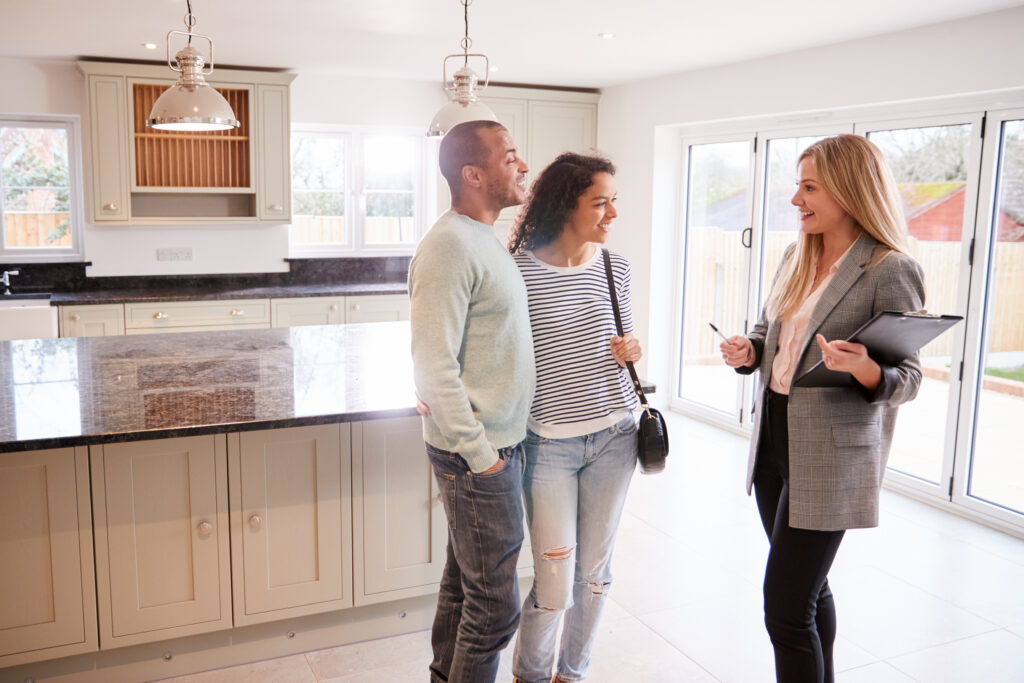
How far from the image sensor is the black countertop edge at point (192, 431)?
2020 millimetres

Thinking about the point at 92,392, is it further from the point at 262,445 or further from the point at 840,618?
the point at 840,618

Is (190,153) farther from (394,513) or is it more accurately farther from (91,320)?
(394,513)

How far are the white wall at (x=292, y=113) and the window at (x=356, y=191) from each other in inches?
6.5

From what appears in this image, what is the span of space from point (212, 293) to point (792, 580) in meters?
4.51

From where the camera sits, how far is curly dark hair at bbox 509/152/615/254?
198 cm

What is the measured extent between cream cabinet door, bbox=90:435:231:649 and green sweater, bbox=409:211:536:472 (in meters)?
0.90

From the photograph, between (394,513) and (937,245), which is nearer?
(394,513)

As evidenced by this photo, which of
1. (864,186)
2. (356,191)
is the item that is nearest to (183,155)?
(356,191)

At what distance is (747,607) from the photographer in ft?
10.2

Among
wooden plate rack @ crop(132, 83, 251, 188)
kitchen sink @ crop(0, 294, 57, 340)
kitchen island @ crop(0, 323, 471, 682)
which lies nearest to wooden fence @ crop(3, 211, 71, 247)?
wooden plate rack @ crop(132, 83, 251, 188)

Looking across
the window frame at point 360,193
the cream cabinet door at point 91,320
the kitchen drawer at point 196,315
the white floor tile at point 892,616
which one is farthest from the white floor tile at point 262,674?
the window frame at point 360,193

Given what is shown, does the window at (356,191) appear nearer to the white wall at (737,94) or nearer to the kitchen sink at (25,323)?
the white wall at (737,94)

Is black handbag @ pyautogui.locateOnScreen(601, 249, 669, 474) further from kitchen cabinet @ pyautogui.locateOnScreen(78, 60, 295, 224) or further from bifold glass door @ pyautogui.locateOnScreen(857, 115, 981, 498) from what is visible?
kitchen cabinet @ pyautogui.locateOnScreen(78, 60, 295, 224)

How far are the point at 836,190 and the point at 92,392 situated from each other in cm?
214
